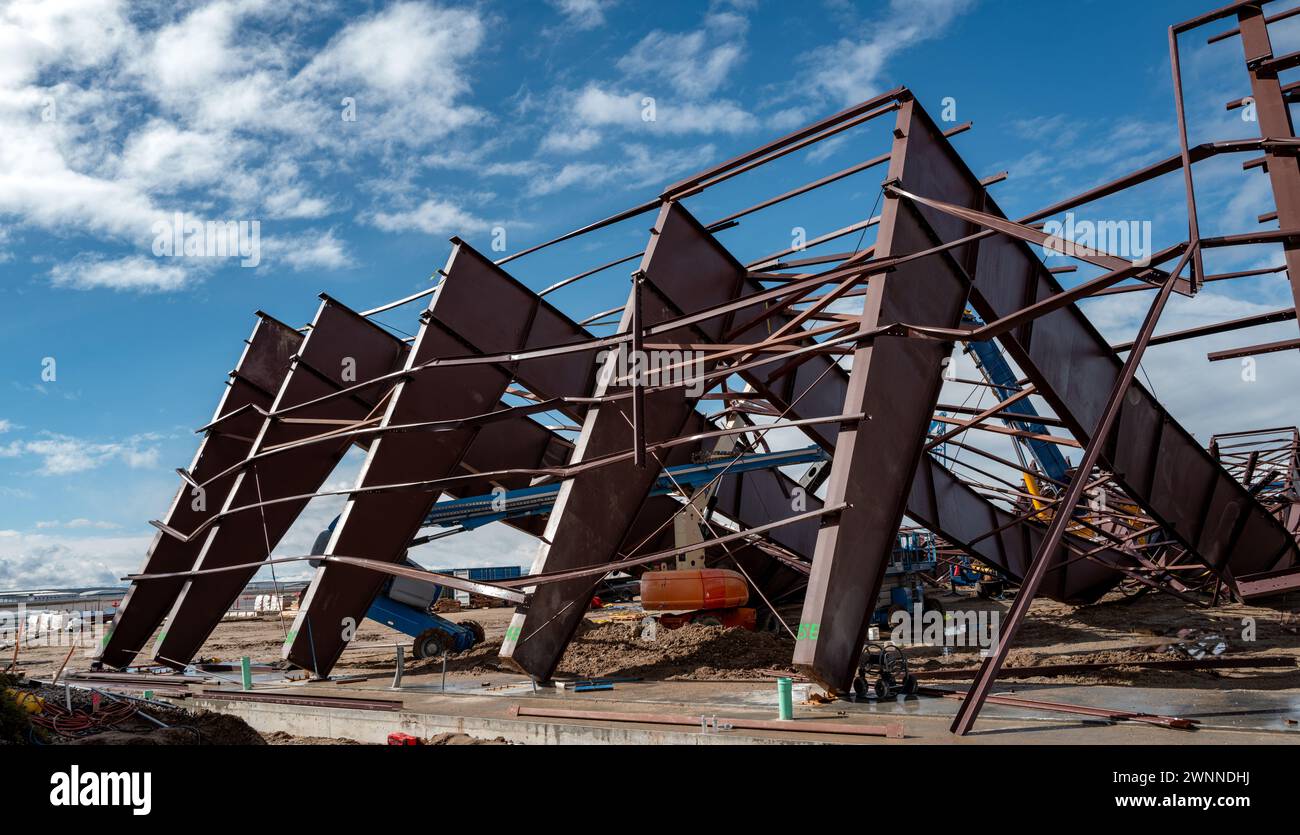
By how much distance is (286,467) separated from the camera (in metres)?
18.5

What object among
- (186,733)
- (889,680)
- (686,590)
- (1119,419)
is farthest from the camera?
(686,590)

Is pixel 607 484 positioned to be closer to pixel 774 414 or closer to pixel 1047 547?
pixel 774 414

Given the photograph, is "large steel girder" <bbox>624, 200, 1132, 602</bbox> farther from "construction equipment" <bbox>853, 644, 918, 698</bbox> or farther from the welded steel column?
the welded steel column

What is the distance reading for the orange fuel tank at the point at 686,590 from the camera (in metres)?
18.0

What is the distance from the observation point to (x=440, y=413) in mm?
15258

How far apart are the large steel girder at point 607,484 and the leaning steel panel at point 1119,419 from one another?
406cm

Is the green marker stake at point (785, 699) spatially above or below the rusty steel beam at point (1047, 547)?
below

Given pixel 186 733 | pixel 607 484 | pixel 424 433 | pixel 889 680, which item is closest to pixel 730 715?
pixel 889 680

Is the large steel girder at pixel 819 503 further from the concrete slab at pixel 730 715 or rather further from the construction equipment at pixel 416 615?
the construction equipment at pixel 416 615

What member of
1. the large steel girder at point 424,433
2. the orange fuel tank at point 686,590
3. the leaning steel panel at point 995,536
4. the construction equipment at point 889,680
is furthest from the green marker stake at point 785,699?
the orange fuel tank at point 686,590

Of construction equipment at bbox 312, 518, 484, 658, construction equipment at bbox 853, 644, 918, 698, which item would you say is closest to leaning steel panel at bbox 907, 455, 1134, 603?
construction equipment at bbox 853, 644, 918, 698

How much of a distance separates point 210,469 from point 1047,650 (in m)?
18.6

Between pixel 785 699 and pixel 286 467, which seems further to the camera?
pixel 286 467

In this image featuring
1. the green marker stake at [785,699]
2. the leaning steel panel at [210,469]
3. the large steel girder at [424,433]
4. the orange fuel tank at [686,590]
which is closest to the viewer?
the green marker stake at [785,699]
